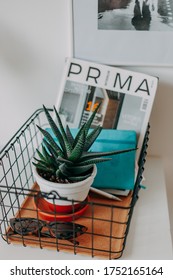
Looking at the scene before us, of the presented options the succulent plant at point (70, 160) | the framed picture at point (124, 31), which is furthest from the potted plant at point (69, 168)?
the framed picture at point (124, 31)

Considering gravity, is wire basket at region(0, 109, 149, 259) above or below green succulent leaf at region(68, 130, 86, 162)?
below

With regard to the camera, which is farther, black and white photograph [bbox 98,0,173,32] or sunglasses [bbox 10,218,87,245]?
black and white photograph [bbox 98,0,173,32]

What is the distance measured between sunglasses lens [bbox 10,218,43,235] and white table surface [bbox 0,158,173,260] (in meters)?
0.03

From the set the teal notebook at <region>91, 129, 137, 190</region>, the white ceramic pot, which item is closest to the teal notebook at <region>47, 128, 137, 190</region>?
the teal notebook at <region>91, 129, 137, 190</region>

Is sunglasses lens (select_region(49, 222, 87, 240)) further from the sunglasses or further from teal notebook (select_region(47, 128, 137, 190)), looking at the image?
teal notebook (select_region(47, 128, 137, 190))

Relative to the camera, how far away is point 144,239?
67 cm

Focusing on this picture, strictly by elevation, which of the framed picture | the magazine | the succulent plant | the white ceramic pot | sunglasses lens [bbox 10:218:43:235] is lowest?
sunglasses lens [bbox 10:218:43:235]

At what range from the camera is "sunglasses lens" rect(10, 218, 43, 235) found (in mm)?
656

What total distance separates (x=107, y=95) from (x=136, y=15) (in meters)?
0.19

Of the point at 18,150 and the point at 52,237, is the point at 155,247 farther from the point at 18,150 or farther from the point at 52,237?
the point at 18,150

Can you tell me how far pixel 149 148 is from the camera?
0.94 meters

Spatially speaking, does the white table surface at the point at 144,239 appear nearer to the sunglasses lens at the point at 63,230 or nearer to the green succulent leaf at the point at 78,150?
the sunglasses lens at the point at 63,230

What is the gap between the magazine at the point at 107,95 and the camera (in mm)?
816
